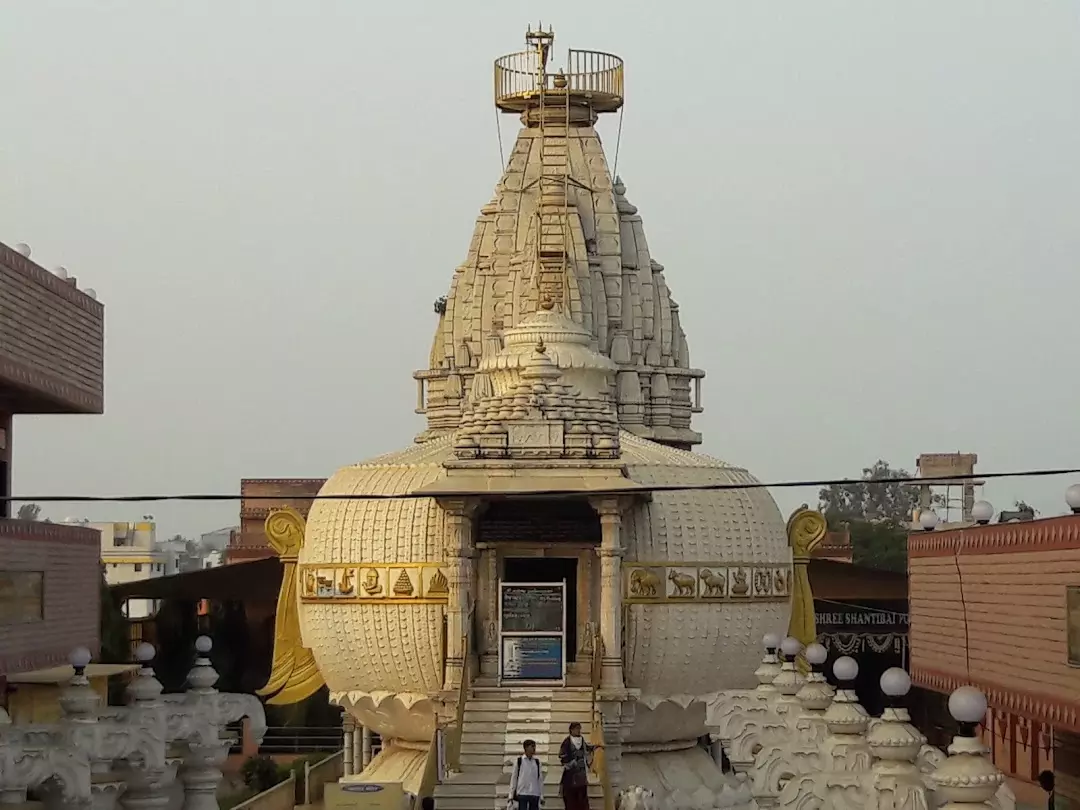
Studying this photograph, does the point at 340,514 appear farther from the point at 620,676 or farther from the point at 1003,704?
the point at 1003,704

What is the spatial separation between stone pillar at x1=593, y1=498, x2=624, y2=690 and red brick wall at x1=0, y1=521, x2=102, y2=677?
7.84 metres

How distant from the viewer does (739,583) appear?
148 feet

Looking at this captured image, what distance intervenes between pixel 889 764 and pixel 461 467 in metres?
18.3

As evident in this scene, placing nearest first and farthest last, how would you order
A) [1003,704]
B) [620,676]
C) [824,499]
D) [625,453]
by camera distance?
[1003,704] < [620,676] < [625,453] < [824,499]

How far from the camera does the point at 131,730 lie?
110 feet

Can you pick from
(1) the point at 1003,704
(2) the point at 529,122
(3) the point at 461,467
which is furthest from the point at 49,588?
(2) the point at 529,122

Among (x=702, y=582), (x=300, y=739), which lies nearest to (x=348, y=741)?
(x=702, y=582)

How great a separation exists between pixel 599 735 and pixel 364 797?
197 inches

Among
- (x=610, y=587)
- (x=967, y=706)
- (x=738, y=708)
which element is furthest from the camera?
(x=610, y=587)

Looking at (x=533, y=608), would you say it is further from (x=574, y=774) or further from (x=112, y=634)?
(x=112, y=634)

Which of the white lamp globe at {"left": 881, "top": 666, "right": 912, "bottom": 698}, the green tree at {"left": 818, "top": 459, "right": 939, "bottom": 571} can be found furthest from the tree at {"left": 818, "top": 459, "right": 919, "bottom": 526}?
the white lamp globe at {"left": 881, "top": 666, "right": 912, "bottom": 698}

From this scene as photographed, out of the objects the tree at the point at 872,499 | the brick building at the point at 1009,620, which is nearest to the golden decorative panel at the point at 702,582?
the brick building at the point at 1009,620

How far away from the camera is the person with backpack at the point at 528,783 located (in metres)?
31.4

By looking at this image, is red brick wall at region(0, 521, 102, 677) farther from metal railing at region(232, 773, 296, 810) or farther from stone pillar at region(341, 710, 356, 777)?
stone pillar at region(341, 710, 356, 777)
